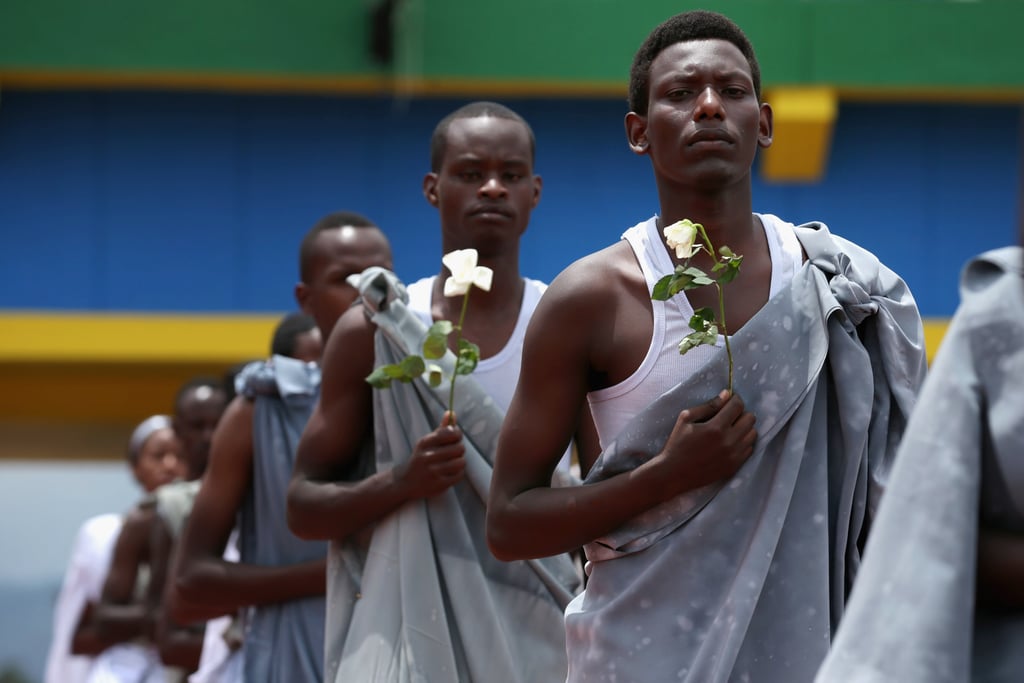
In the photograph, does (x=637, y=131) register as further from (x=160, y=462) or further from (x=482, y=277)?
(x=160, y=462)

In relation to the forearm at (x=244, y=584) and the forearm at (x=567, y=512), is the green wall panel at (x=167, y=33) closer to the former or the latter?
the forearm at (x=244, y=584)

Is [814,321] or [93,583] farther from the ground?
[814,321]

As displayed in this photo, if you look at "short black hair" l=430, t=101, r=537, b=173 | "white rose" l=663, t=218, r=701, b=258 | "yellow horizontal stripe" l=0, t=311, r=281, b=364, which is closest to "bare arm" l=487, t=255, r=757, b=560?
"white rose" l=663, t=218, r=701, b=258

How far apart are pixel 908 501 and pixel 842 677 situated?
22 centimetres

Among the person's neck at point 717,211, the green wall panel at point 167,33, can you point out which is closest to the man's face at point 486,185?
the person's neck at point 717,211

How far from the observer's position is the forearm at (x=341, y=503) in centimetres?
403

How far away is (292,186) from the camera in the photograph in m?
12.0

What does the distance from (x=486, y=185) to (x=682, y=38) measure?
106 cm

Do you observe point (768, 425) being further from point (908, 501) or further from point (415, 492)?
point (415, 492)

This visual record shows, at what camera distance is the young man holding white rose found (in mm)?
3959

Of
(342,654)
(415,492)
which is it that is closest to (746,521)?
(415,492)

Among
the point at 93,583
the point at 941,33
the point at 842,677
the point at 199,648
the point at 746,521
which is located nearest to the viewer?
the point at 842,677

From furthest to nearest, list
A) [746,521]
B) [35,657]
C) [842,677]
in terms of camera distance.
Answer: [35,657]
[746,521]
[842,677]

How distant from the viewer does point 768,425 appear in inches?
118
